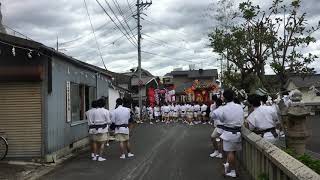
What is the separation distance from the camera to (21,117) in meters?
15.3

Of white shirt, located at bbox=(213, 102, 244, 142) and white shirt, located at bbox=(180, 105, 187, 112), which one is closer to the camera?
white shirt, located at bbox=(213, 102, 244, 142)

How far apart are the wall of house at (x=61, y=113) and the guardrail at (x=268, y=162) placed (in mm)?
5815

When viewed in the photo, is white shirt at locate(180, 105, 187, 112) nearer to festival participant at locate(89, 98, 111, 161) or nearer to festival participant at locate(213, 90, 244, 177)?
festival participant at locate(89, 98, 111, 161)

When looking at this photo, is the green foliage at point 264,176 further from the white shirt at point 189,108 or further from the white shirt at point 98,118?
the white shirt at point 189,108

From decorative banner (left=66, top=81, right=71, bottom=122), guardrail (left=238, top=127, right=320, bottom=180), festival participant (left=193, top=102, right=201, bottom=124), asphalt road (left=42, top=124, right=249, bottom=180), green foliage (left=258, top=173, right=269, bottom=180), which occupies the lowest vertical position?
asphalt road (left=42, top=124, right=249, bottom=180)

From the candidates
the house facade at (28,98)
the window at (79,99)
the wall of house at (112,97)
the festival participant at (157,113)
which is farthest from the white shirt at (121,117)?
the festival participant at (157,113)

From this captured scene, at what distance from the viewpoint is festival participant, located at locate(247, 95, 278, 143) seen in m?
11.4

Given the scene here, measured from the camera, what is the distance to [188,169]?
13.5 meters

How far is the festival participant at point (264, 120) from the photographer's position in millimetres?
11359

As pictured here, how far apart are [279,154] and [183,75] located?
281ft

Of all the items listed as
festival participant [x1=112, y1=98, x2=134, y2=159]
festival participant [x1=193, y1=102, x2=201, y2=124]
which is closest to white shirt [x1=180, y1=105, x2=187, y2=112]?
festival participant [x1=193, y1=102, x2=201, y2=124]

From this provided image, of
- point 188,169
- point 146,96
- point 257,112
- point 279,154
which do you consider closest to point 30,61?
point 188,169

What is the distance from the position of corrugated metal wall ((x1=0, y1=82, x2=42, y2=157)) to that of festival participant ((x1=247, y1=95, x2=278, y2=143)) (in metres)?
6.79

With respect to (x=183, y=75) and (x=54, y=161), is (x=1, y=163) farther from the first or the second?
(x=183, y=75)
